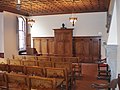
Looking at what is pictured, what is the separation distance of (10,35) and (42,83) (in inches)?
273

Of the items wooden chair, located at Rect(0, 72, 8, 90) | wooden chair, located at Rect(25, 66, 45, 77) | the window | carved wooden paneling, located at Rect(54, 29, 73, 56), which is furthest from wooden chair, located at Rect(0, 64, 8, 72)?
the window

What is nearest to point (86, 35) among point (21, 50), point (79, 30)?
point (79, 30)

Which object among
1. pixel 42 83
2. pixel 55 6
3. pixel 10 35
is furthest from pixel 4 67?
pixel 10 35

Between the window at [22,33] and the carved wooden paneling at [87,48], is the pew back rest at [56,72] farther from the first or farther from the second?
the window at [22,33]

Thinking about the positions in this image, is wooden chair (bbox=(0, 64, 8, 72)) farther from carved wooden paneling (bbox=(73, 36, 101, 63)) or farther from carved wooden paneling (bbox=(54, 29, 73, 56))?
carved wooden paneling (bbox=(73, 36, 101, 63))

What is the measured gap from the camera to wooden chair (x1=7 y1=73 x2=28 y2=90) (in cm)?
305

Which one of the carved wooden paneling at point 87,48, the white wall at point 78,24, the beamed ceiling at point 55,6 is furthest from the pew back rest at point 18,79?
the white wall at point 78,24

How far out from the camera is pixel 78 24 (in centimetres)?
1014

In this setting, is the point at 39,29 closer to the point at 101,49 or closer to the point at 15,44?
the point at 15,44

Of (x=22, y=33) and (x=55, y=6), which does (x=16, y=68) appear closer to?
(x=55, y=6)

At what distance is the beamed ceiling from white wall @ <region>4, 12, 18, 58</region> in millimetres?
418

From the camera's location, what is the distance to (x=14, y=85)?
11.3ft

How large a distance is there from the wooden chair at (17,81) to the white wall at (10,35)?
581 cm

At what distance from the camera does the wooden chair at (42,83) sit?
2801mm
